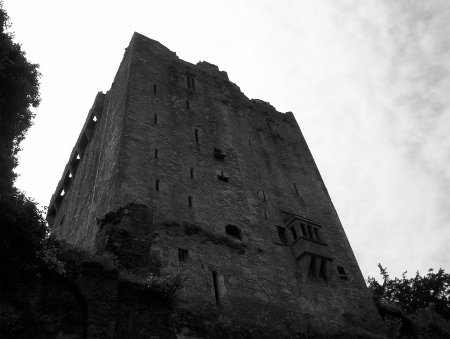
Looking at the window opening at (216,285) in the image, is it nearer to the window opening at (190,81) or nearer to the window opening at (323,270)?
the window opening at (323,270)

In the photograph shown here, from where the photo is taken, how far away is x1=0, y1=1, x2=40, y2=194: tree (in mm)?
17391

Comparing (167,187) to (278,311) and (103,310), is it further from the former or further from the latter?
(103,310)

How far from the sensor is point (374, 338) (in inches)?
716

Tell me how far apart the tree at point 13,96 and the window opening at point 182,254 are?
6088 millimetres

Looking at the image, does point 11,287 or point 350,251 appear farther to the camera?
point 350,251

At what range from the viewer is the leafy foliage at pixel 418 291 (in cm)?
2908

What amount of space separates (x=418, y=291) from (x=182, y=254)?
18.5 meters

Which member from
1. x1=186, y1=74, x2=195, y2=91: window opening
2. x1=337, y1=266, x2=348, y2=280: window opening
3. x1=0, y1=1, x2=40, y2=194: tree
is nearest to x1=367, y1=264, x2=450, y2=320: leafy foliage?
x1=337, y1=266, x2=348, y2=280: window opening

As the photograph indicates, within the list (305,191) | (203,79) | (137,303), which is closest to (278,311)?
(137,303)

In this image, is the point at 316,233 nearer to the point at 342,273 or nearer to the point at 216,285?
the point at 342,273

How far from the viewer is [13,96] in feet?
58.9

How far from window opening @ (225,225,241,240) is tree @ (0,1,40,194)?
7732 mm

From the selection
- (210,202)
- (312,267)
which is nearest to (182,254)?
(210,202)

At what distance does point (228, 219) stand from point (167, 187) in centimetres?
261
